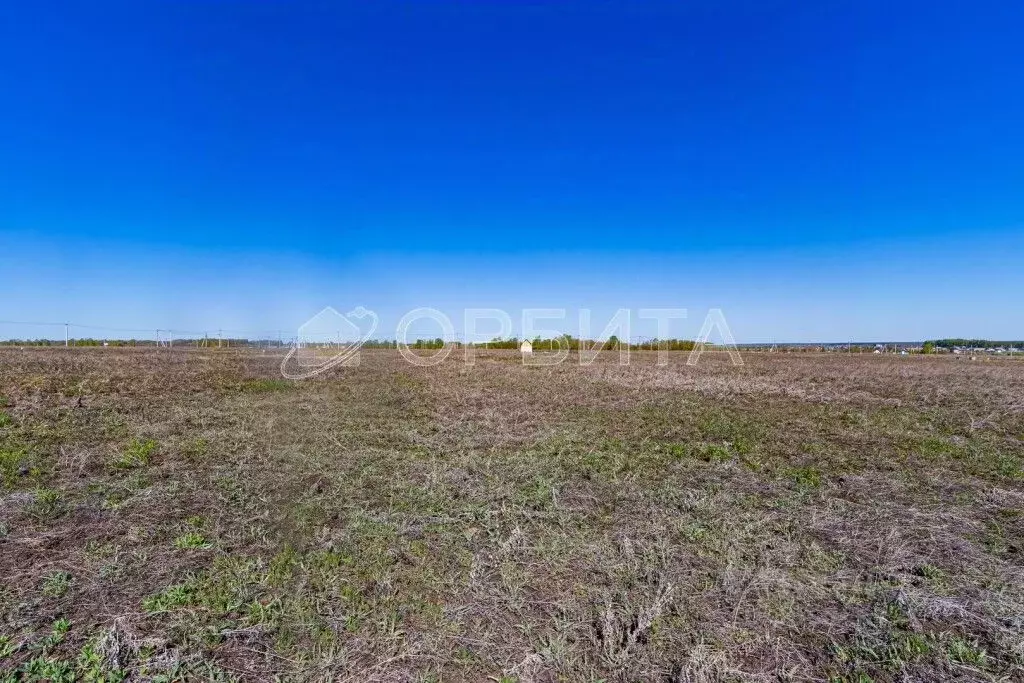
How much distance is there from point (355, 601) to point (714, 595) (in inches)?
73.2

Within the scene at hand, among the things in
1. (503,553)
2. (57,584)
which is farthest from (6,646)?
(503,553)

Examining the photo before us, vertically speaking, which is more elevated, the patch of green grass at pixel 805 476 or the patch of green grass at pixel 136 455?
the patch of green grass at pixel 136 455

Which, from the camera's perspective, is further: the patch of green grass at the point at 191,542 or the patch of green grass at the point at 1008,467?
the patch of green grass at the point at 1008,467

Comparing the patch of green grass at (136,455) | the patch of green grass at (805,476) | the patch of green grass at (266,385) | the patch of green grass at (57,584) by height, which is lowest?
the patch of green grass at (805,476)

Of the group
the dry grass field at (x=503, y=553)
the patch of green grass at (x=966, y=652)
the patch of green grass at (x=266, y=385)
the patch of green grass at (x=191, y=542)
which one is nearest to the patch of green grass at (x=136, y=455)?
the dry grass field at (x=503, y=553)

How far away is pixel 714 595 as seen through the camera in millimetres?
2344

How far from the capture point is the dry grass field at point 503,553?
1888 millimetres

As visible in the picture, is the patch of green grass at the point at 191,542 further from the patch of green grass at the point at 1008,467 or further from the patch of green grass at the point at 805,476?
the patch of green grass at the point at 1008,467

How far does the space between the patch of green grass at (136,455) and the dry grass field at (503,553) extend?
0.03 metres

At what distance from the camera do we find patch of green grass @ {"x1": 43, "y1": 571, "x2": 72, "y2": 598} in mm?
2221

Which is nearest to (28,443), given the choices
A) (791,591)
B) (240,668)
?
(240,668)

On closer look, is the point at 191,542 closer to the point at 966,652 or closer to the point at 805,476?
the point at 966,652

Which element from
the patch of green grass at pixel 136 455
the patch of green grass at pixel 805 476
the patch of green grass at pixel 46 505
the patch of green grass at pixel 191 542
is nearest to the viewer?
the patch of green grass at pixel 191 542

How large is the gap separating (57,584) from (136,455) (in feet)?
9.22
